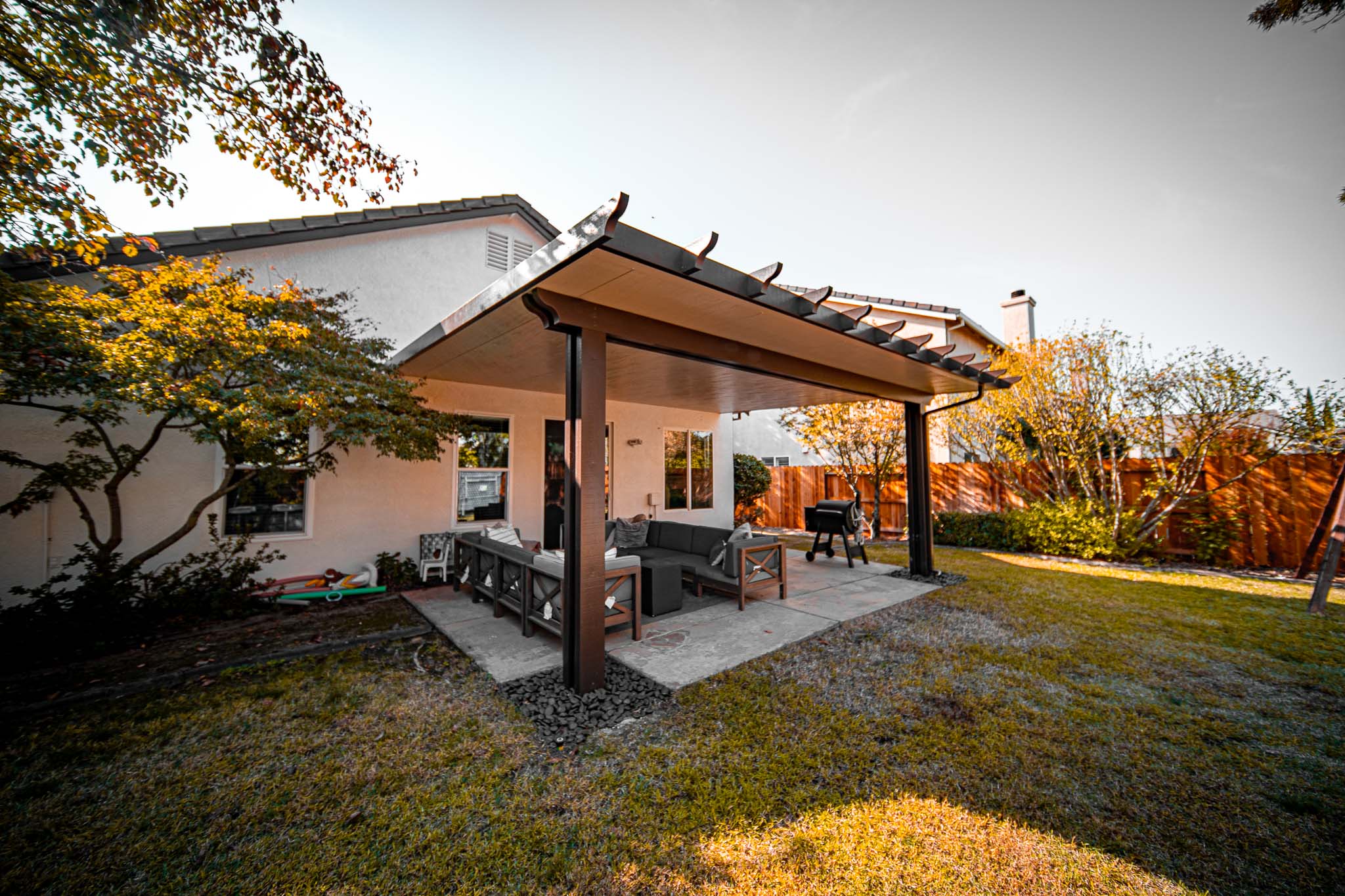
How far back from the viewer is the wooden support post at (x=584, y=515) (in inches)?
134

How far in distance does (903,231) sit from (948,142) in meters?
2.60

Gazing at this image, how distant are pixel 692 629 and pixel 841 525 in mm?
4173

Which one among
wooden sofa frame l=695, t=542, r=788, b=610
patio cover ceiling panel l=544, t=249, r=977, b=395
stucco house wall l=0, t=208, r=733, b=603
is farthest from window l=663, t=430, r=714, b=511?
patio cover ceiling panel l=544, t=249, r=977, b=395

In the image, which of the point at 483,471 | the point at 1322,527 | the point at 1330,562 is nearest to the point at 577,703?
the point at 483,471

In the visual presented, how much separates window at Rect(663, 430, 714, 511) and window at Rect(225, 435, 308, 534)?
588 cm

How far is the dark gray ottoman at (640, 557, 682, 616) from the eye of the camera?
529 centimetres

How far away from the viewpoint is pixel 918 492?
736 centimetres

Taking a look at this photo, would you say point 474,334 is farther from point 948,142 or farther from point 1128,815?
point 948,142

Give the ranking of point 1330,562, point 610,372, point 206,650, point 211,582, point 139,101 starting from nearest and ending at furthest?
point 139,101, point 206,650, point 211,582, point 1330,562, point 610,372

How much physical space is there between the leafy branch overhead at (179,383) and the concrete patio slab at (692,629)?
203cm

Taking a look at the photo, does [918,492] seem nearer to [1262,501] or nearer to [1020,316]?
[1262,501]

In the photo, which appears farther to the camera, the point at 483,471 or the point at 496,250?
the point at 496,250

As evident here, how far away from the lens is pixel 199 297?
13.7 feet

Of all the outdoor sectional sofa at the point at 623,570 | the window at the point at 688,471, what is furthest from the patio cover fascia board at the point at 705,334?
the window at the point at 688,471
